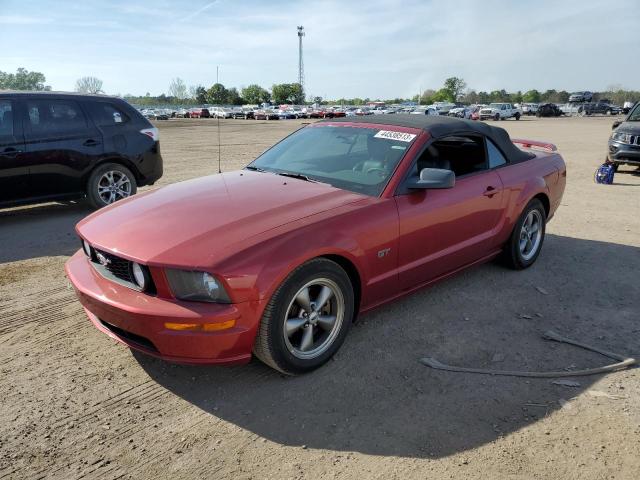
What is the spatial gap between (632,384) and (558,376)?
0.43 metres

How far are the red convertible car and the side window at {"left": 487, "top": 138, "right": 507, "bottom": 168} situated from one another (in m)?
0.01

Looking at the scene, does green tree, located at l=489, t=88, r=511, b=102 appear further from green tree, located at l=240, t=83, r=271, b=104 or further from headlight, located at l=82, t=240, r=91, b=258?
headlight, located at l=82, t=240, r=91, b=258

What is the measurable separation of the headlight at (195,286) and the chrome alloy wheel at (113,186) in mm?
5171

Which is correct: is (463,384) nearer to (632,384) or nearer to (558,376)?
(558,376)

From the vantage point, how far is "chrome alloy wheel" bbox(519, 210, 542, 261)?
16.6ft

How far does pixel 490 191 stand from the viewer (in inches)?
172

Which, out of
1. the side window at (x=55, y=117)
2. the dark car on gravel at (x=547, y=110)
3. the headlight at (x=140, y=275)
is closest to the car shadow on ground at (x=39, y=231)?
the side window at (x=55, y=117)

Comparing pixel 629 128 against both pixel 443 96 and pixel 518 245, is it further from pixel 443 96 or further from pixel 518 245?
pixel 443 96

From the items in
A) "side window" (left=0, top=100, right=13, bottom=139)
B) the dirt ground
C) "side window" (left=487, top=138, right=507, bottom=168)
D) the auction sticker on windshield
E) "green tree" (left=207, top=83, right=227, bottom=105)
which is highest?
"green tree" (left=207, top=83, right=227, bottom=105)

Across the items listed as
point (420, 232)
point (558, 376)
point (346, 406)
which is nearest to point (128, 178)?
point (420, 232)

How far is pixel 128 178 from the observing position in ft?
24.7

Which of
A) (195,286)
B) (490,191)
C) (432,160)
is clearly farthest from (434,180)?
(195,286)

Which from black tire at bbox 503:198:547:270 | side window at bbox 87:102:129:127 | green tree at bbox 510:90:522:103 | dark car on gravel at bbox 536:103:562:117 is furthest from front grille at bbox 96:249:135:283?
green tree at bbox 510:90:522:103

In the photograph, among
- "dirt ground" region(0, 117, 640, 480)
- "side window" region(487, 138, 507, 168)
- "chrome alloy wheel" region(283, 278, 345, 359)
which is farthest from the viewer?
"side window" region(487, 138, 507, 168)
